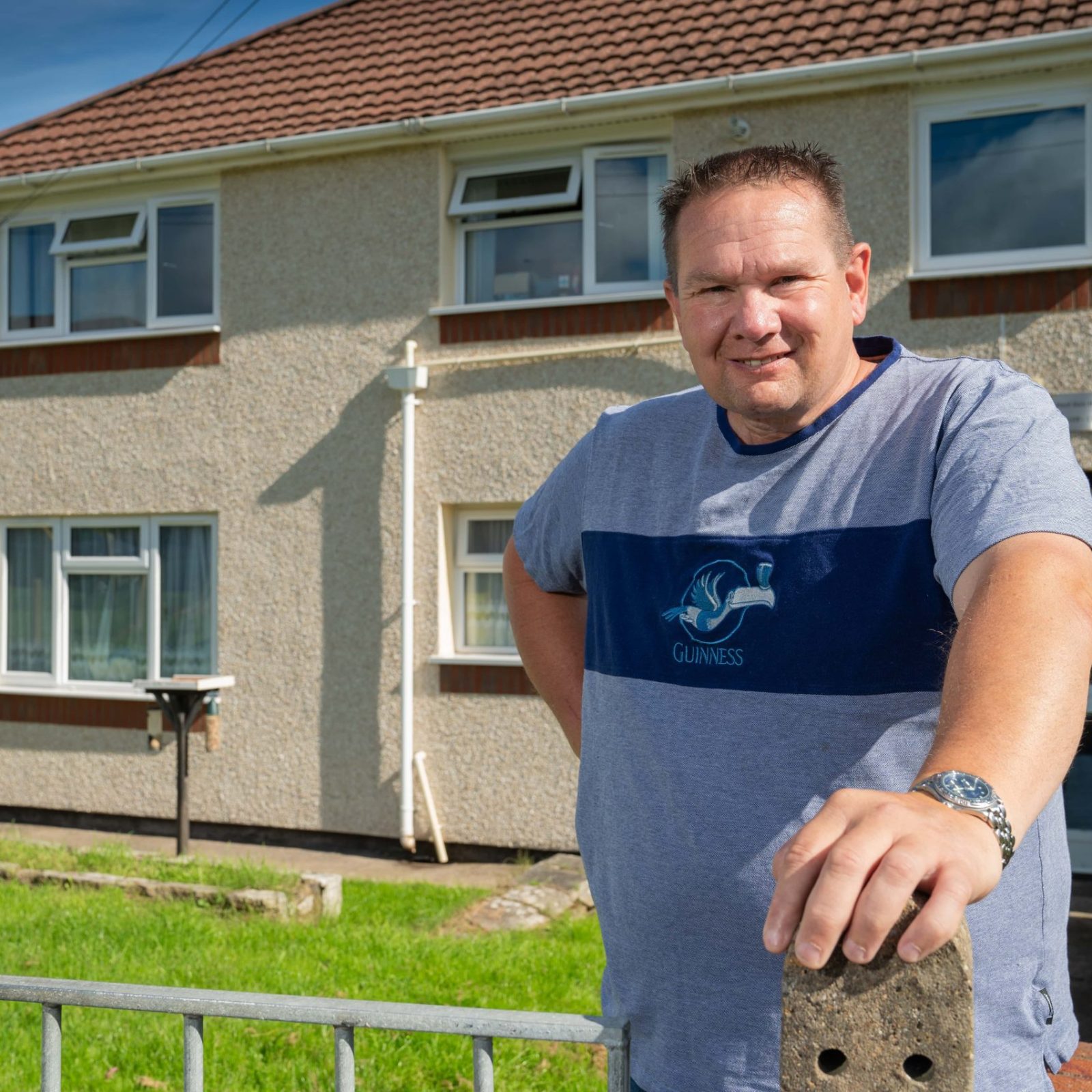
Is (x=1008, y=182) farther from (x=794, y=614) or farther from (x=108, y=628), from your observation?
(x=108, y=628)

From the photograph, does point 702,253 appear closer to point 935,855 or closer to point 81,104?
point 935,855

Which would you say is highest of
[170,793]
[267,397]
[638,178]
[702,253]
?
[638,178]

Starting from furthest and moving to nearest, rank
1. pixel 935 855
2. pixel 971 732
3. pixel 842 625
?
pixel 842 625, pixel 971 732, pixel 935 855

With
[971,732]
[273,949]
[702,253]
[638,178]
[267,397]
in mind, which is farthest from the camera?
[267,397]

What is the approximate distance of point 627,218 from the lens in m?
8.72

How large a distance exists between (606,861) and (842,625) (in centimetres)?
46

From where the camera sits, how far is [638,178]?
8.68 m

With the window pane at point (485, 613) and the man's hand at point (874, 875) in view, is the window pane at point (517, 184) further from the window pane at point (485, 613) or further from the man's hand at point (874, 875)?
the man's hand at point (874, 875)

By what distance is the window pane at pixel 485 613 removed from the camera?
9.02 m

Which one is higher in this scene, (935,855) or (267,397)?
(267,397)

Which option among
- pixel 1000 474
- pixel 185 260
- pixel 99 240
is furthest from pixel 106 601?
pixel 1000 474

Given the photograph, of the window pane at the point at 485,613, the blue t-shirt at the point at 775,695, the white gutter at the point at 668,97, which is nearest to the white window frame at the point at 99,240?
the white gutter at the point at 668,97

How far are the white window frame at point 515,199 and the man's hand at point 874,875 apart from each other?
830 cm

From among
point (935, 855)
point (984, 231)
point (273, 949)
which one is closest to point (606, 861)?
point (935, 855)
